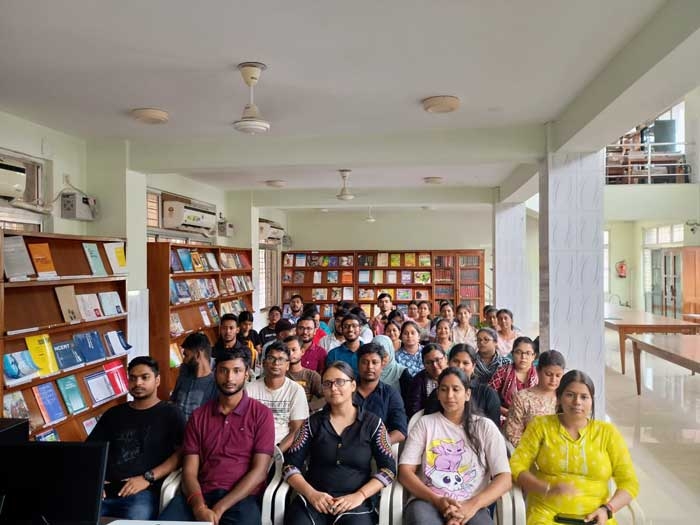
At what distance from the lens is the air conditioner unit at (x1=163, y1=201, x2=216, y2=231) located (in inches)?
265

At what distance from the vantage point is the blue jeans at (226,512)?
2.64 m

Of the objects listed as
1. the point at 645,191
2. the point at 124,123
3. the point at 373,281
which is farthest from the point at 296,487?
the point at 645,191

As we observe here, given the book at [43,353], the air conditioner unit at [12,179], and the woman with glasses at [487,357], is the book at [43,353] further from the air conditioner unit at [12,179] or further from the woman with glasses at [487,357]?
the woman with glasses at [487,357]

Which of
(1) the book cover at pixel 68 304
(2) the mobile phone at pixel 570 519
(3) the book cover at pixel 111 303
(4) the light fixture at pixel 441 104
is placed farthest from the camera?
(3) the book cover at pixel 111 303

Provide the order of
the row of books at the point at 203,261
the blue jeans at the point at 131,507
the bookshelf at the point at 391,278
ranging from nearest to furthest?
the blue jeans at the point at 131,507, the row of books at the point at 203,261, the bookshelf at the point at 391,278

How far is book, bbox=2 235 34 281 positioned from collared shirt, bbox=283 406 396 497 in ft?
8.09

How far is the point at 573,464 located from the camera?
2564mm

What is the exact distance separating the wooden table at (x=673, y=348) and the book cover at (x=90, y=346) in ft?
18.4

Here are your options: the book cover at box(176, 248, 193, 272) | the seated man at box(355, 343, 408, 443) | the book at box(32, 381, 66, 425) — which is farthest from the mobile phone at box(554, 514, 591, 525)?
the book cover at box(176, 248, 193, 272)

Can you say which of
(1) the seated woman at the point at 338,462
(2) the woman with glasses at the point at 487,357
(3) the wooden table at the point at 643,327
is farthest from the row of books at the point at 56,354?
(3) the wooden table at the point at 643,327

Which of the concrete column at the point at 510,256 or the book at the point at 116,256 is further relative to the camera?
the concrete column at the point at 510,256

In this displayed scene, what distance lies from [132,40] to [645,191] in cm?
1003

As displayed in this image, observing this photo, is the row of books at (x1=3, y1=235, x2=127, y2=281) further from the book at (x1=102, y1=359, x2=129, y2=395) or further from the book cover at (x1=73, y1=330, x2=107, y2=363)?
the book at (x1=102, y1=359, x2=129, y2=395)

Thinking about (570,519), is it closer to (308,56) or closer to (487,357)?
(487,357)
